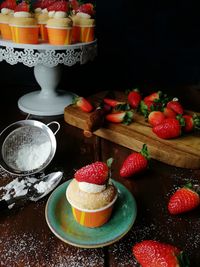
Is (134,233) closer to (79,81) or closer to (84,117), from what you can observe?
(84,117)

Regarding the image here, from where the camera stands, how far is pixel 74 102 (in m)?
1.29

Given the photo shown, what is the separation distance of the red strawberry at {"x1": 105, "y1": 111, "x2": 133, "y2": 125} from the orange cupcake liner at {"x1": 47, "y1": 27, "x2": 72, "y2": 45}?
337 millimetres

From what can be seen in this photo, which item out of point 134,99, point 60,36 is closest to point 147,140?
point 134,99

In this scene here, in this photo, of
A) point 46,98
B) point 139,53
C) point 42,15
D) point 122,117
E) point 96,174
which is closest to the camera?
point 96,174

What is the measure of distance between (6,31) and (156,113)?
691 mm

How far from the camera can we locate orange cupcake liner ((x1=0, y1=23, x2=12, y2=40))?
1272 millimetres

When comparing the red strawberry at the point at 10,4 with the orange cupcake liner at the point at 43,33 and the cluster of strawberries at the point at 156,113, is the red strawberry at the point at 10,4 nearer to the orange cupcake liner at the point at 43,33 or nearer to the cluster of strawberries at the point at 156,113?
the orange cupcake liner at the point at 43,33

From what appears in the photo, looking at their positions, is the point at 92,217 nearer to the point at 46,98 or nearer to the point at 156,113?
the point at 156,113

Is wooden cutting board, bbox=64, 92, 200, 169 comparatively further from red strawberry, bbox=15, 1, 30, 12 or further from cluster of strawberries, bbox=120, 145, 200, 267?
red strawberry, bbox=15, 1, 30, 12

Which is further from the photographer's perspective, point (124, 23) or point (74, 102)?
point (124, 23)

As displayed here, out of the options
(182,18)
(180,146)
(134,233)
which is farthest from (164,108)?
(182,18)

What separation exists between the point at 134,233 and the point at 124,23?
125 centimetres

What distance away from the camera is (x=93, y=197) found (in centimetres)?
67

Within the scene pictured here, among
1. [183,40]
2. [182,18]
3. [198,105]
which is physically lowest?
[198,105]
